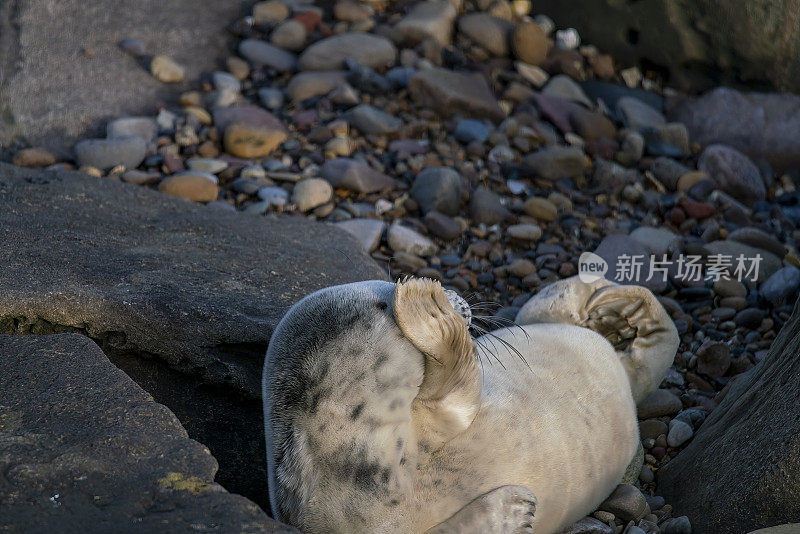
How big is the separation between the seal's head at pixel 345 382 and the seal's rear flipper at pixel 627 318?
4.57ft

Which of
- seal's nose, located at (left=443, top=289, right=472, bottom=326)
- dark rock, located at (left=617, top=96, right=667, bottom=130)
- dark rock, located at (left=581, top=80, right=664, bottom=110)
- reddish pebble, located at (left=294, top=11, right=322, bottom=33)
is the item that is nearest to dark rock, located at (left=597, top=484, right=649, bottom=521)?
seal's nose, located at (left=443, top=289, right=472, bottom=326)

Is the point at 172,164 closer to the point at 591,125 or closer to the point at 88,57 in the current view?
the point at 88,57

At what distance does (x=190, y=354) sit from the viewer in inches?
130

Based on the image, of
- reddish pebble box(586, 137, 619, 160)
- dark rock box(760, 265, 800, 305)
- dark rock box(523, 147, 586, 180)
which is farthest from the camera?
reddish pebble box(586, 137, 619, 160)

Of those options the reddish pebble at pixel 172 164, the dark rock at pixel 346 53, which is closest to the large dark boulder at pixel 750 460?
the reddish pebble at pixel 172 164

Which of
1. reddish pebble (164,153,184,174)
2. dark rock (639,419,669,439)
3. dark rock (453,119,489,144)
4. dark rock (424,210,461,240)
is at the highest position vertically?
dark rock (639,419,669,439)

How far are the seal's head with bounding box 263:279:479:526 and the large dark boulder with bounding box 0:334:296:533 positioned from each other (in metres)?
0.23

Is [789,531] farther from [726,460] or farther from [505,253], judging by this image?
[505,253]

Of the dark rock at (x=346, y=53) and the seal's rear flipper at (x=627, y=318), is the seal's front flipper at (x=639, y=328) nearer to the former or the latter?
the seal's rear flipper at (x=627, y=318)

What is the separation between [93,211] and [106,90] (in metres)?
3.03

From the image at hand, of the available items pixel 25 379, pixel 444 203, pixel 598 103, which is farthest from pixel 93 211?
pixel 598 103

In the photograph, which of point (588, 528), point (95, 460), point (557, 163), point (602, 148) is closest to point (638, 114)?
point (602, 148)

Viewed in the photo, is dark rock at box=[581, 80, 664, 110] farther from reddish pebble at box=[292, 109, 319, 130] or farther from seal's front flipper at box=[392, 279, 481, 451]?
seal's front flipper at box=[392, 279, 481, 451]

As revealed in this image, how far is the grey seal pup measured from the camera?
8.12ft
